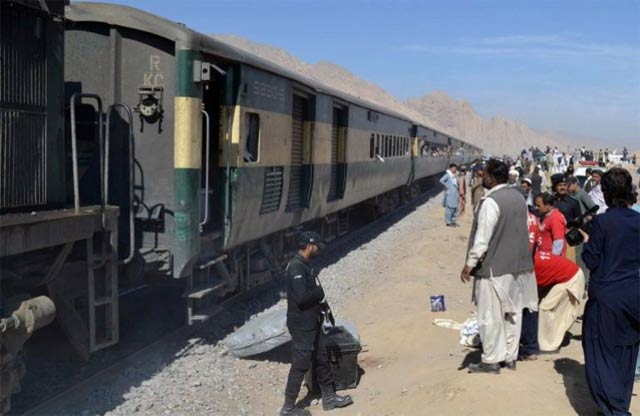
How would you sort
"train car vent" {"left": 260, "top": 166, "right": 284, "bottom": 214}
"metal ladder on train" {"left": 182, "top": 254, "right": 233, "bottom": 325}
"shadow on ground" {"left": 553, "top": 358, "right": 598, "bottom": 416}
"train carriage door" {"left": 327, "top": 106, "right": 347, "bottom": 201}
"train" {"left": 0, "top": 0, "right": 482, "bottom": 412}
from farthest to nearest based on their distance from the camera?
"train carriage door" {"left": 327, "top": 106, "right": 347, "bottom": 201}, "train car vent" {"left": 260, "top": 166, "right": 284, "bottom": 214}, "metal ladder on train" {"left": 182, "top": 254, "right": 233, "bottom": 325}, "train" {"left": 0, "top": 0, "right": 482, "bottom": 412}, "shadow on ground" {"left": 553, "top": 358, "right": 598, "bottom": 416}

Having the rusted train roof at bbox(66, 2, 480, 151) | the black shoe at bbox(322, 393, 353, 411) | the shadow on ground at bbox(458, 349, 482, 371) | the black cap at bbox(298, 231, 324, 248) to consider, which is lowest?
the black shoe at bbox(322, 393, 353, 411)

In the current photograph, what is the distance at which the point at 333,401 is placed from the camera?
6590 millimetres

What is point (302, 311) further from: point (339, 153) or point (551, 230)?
point (339, 153)

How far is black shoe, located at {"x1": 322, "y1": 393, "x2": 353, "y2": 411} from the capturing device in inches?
259

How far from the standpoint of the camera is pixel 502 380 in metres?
5.88

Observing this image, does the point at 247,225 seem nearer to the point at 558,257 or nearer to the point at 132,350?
the point at 132,350

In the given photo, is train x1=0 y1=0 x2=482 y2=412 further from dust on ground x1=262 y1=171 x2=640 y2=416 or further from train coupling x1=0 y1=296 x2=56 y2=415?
dust on ground x1=262 y1=171 x2=640 y2=416

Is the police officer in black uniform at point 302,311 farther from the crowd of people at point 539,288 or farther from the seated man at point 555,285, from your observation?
the seated man at point 555,285

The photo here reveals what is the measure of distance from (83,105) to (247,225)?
2.51 m

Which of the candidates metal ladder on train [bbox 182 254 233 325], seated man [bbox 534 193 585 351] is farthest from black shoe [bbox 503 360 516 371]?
metal ladder on train [bbox 182 254 233 325]

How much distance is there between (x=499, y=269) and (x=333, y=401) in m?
1.93

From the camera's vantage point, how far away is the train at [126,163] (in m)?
5.98

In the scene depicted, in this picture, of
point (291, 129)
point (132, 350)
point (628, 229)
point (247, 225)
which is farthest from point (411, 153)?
point (628, 229)

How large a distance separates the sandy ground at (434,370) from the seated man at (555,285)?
0.84 ft
